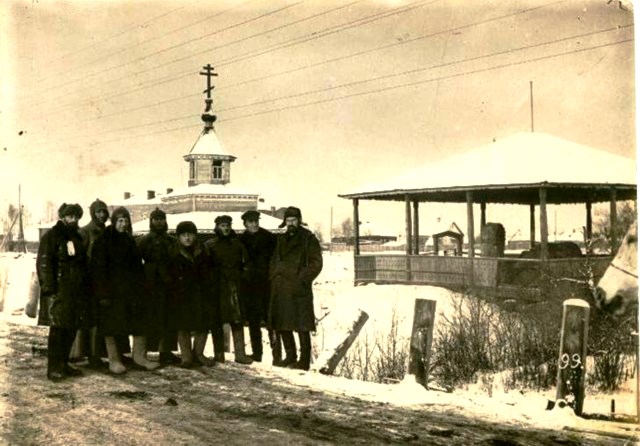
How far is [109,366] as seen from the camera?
7.46 metres

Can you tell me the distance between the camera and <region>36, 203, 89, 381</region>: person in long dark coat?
6.78 meters

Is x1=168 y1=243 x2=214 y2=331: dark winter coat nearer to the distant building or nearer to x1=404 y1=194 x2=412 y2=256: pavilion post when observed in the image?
x1=404 y1=194 x2=412 y2=256: pavilion post

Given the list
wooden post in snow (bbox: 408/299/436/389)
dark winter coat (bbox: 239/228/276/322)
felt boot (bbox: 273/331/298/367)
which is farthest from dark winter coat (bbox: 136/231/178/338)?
wooden post in snow (bbox: 408/299/436/389)

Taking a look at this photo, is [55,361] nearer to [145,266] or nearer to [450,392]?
[145,266]

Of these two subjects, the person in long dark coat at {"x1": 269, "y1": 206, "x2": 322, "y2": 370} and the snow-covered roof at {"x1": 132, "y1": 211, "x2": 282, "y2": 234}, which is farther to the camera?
the snow-covered roof at {"x1": 132, "y1": 211, "x2": 282, "y2": 234}

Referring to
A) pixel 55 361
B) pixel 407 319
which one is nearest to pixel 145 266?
pixel 55 361

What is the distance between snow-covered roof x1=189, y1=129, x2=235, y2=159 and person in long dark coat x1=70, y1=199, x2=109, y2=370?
3871 centimetres

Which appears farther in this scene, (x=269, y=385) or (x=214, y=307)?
(x=214, y=307)

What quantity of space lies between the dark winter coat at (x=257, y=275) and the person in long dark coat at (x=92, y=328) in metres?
1.76

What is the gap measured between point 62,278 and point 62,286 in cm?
8

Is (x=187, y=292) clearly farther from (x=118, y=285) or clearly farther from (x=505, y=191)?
(x=505, y=191)

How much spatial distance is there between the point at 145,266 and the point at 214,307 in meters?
0.95

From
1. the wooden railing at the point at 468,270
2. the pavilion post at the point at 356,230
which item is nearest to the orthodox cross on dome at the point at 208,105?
the pavilion post at the point at 356,230

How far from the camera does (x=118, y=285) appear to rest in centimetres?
726
